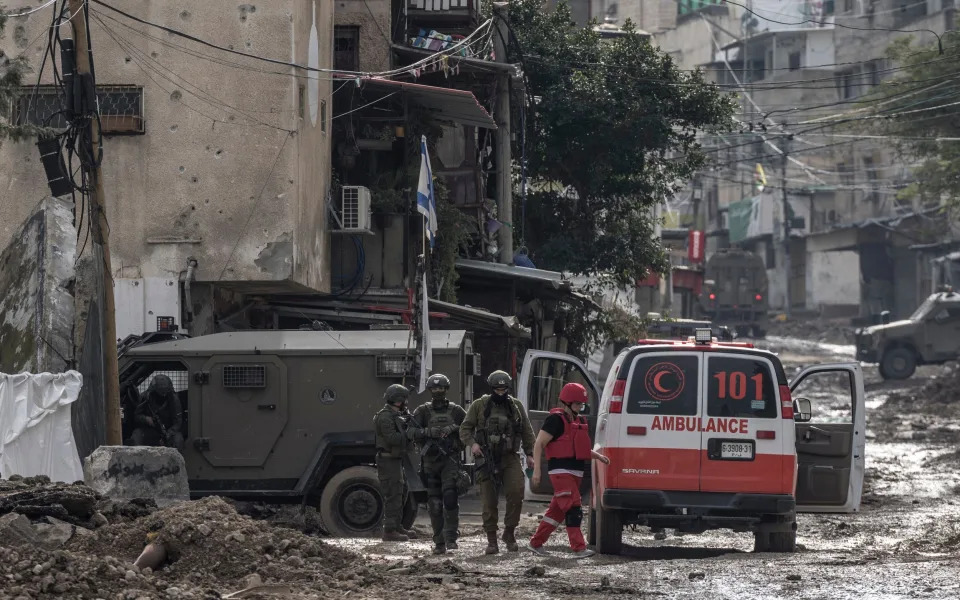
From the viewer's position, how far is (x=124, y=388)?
52.1 feet

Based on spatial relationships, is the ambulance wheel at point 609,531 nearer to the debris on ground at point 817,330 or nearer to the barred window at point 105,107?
the barred window at point 105,107

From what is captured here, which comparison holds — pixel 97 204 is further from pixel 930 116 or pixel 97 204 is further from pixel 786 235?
pixel 786 235

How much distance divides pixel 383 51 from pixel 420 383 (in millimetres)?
10318

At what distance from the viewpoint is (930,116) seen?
42.4m

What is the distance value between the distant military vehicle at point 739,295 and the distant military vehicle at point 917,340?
1911 cm

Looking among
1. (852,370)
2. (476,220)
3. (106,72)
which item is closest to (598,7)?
(476,220)

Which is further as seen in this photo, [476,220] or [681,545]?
[476,220]

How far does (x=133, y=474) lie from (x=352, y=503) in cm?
267

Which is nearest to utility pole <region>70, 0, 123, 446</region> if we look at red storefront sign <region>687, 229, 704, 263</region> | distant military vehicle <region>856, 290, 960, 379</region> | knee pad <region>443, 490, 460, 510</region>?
knee pad <region>443, 490, 460, 510</region>

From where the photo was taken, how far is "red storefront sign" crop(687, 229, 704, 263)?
59062mm

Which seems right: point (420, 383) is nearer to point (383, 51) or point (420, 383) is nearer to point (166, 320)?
point (166, 320)

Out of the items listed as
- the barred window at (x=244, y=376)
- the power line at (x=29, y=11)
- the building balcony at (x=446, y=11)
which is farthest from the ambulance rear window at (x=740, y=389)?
the building balcony at (x=446, y=11)

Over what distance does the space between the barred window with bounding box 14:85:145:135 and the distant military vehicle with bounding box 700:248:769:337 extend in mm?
43778

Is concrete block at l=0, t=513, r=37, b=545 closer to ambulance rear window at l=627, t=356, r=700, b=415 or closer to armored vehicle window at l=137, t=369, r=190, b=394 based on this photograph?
ambulance rear window at l=627, t=356, r=700, b=415
